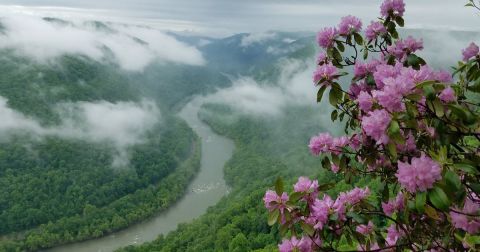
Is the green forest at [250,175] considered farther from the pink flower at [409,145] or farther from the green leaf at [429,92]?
the green leaf at [429,92]

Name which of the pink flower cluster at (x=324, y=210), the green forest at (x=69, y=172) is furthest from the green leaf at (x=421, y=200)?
the green forest at (x=69, y=172)

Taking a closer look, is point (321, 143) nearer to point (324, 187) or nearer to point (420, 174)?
point (324, 187)

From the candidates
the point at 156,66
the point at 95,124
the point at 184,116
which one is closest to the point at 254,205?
the point at 95,124

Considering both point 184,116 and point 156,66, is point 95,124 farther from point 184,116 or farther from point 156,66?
point 156,66

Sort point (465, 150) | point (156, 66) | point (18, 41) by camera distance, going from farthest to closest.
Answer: point (156, 66)
point (18, 41)
point (465, 150)

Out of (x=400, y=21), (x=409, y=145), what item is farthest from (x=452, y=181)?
(x=400, y=21)
